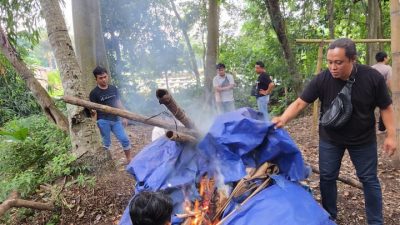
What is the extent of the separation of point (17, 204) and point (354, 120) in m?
3.27

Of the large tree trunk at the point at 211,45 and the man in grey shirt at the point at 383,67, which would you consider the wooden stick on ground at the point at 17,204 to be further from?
the large tree trunk at the point at 211,45

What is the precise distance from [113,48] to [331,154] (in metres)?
11.2

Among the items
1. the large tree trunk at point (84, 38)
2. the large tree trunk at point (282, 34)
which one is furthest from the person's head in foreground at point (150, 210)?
the large tree trunk at point (282, 34)

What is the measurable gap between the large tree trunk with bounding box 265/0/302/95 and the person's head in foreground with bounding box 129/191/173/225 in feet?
25.5

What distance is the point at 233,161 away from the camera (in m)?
2.62

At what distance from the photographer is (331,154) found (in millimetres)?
2754

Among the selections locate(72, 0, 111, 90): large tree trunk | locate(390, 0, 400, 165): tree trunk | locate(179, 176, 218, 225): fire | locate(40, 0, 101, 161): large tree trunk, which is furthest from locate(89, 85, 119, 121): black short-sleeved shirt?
locate(390, 0, 400, 165): tree trunk

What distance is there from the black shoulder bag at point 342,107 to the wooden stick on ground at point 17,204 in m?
3.05

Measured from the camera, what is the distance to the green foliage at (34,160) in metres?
4.30

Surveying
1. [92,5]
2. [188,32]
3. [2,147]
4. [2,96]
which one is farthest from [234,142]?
[188,32]

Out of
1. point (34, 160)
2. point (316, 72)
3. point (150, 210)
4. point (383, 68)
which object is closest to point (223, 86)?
point (316, 72)

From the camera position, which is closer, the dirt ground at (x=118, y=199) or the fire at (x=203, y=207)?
the fire at (x=203, y=207)

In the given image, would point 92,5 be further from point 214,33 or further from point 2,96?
point 2,96

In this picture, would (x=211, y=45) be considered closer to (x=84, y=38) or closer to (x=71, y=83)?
(x=84, y=38)
